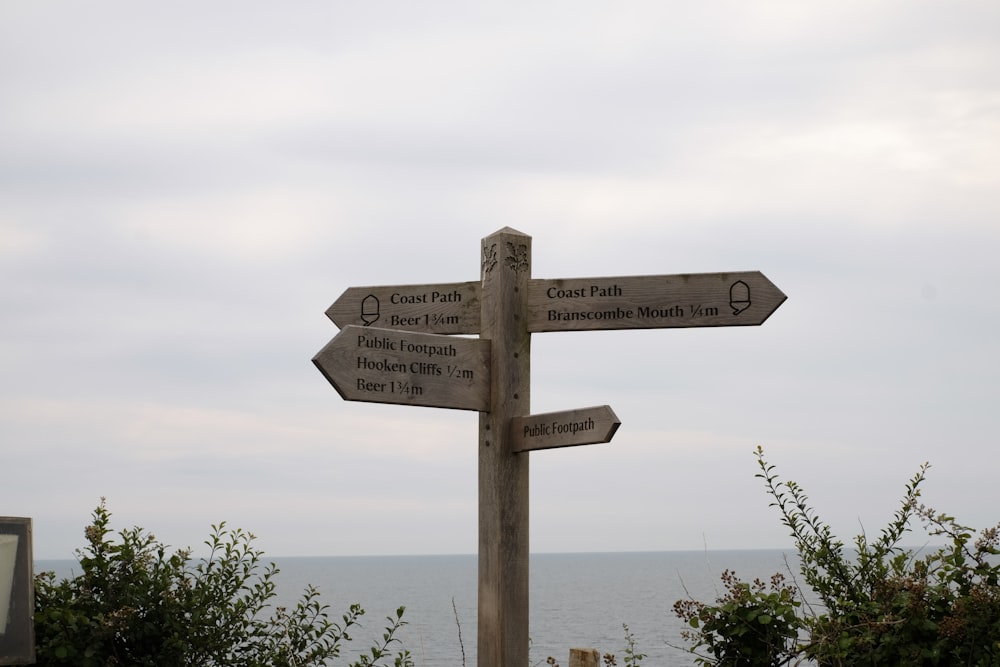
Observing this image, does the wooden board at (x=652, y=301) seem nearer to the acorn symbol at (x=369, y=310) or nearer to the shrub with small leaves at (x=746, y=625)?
the acorn symbol at (x=369, y=310)

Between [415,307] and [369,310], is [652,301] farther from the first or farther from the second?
[369,310]

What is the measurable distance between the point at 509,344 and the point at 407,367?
2.02 feet

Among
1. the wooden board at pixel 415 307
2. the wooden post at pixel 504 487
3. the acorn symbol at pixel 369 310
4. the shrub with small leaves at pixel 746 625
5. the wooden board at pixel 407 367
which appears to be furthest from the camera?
the acorn symbol at pixel 369 310

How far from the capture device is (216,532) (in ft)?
22.9

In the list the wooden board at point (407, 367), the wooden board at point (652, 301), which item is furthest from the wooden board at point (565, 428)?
the wooden board at point (652, 301)

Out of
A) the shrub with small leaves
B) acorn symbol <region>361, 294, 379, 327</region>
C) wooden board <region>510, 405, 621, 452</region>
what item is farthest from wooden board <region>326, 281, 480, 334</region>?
the shrub with small leaves

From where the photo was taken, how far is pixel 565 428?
520cm

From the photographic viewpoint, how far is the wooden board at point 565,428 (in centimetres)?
499

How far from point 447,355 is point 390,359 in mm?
355

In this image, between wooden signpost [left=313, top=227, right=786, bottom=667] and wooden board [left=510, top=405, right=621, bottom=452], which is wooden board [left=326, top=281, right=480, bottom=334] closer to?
wooden signpost [left=313, top=227, right=786, bottom=667]

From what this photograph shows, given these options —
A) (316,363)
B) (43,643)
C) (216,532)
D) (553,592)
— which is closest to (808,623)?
(316,363)

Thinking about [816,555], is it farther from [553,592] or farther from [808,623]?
[553,592]

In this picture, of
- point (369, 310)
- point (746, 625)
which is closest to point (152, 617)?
point (369, 310)

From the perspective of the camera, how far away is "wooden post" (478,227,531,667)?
17.9ft
